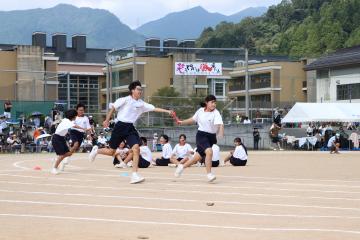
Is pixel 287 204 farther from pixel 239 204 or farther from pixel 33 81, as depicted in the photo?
Answer: pixel 33 81

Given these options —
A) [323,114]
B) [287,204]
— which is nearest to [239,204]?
[287,204]

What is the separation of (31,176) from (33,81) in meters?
20.3

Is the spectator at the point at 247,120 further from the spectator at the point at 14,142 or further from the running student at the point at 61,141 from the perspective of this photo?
the running student at the point at 61,141

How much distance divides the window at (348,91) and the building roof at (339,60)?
171 cm

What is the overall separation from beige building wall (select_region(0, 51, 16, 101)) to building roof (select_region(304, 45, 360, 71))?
78.8 feet

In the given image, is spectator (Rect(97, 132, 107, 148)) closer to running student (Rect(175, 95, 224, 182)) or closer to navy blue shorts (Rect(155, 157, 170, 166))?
navy blue shorts (Rect(155, 157, 170, 166))

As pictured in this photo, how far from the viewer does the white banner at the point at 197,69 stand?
122ft

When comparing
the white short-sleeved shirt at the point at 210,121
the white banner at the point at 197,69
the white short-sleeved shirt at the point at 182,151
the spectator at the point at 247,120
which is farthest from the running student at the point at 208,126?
the white banner at the point at 197,69

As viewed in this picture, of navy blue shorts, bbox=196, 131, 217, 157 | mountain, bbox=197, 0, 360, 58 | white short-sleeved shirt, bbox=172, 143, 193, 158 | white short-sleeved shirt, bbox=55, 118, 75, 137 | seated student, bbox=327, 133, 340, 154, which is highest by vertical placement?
mountain, bbox=197, 0, 360, 58

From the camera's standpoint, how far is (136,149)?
516 inches

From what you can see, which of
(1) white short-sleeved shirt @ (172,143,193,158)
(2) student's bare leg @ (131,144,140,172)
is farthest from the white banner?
(2) student's bare leg @ (131,144,140,172)

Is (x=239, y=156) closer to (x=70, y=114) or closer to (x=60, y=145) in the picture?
(x=70, y=114)

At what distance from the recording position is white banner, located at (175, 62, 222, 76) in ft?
122

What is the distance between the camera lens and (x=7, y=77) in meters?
39.4
